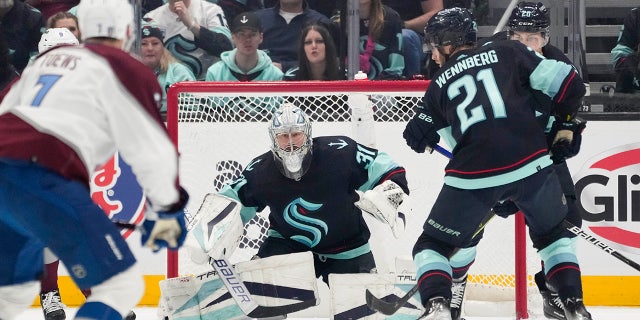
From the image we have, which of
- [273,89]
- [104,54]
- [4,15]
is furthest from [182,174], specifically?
[104,54]


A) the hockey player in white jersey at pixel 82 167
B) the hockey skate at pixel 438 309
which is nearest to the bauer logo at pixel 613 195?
the hockey skate at pixel 438 309

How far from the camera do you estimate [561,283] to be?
3.67 m

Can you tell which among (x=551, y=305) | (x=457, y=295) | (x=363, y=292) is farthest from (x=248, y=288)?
(x=551, y=305)

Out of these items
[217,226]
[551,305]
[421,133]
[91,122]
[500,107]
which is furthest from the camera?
[551,305]

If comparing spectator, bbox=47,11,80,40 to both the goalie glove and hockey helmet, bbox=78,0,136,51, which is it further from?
hockey helmet, bbox=78,0,136,51

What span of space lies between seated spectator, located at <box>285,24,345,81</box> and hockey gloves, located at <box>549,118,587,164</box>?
56.4 inches

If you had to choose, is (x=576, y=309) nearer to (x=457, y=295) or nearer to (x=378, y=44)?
(x=457, y=295)

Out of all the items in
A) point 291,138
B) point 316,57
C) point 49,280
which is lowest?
point 49,280

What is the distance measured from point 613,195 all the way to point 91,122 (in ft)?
9.32

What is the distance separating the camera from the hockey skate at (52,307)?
4.49 meters

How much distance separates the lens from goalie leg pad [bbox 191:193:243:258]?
4066 mm

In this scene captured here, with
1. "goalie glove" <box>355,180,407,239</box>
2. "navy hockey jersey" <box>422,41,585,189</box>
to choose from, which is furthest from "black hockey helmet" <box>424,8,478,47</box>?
"goalie glove" <box>355,180,407,239</box>

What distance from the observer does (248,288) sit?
4.22 m

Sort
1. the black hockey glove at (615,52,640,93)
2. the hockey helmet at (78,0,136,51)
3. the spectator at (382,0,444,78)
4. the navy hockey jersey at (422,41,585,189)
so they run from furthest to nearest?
1. the spectator at (382,0,444,78)
2. the black hockey glove at (615,52,640,93)
3. the navy hockey jersey at (422,41,585,189)
4. the hockey helmet at (78,0,136,51)
